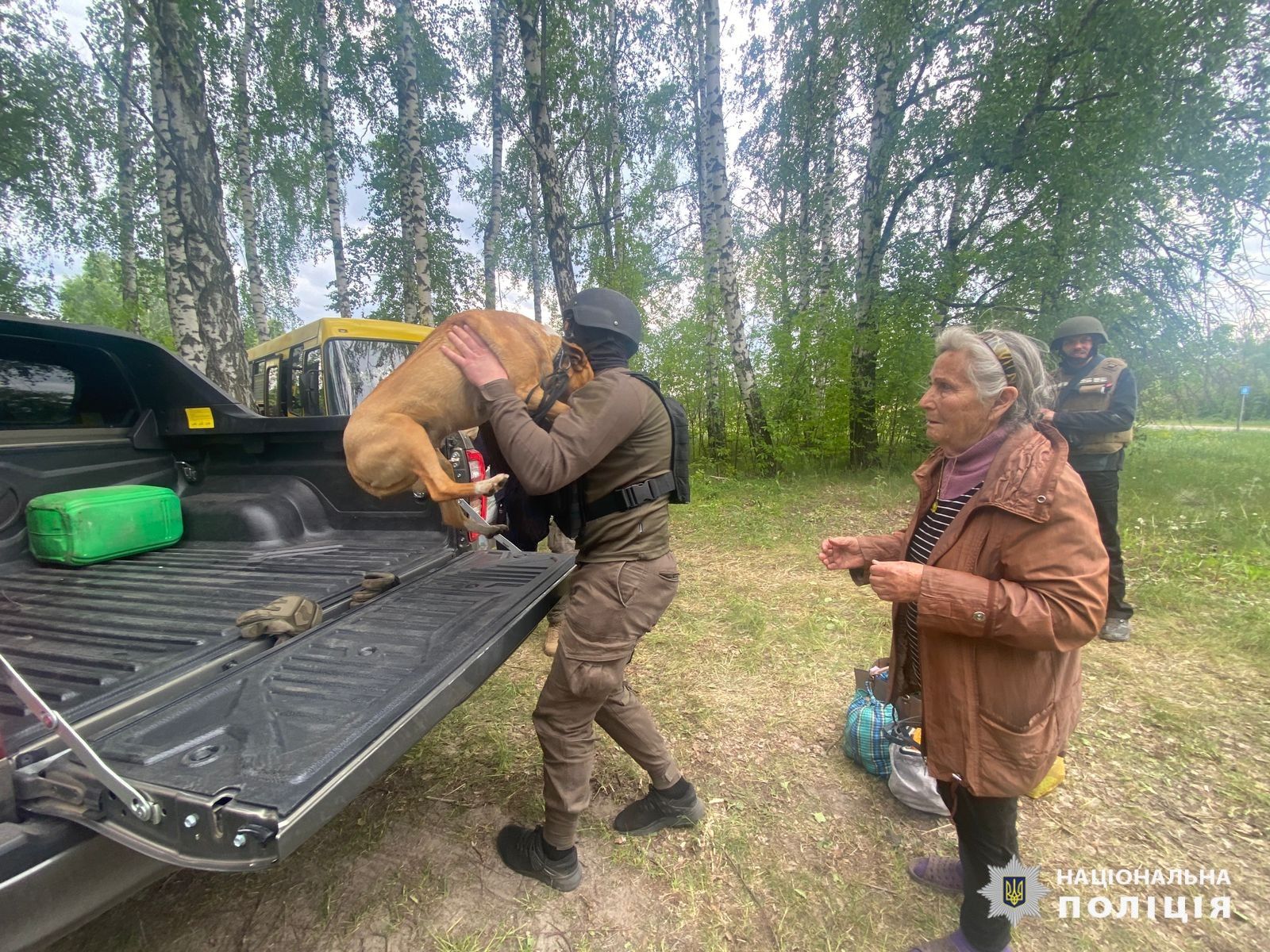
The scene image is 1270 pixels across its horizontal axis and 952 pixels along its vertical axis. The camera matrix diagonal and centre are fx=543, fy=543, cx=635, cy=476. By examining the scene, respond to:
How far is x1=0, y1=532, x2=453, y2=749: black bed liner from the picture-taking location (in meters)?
1.60

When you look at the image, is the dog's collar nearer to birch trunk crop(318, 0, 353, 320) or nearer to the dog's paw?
the dog's paw

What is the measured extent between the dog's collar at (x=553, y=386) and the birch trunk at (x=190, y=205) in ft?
22.1

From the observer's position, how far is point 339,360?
675 cm

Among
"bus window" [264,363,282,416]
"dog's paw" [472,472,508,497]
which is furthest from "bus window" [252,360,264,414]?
"dog's paw" [472,472,508,497]

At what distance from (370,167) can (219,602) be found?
A: 54.9ft

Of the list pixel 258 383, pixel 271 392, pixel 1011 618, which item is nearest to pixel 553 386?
pixel 1011 618

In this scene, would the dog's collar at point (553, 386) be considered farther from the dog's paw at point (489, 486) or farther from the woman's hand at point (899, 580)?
the woman's hand at point (899, 580)

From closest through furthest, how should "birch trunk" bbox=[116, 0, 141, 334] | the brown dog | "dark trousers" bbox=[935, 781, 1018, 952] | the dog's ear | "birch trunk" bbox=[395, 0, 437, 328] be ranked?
"dark trousers" bbox=[935, 781, 1018, 952] < the dog's ear < the brown dog < "birch trunk" bbox=[395, 0, 437, 328] < "birch trunk" bbox=[116, 0, 141, 334]

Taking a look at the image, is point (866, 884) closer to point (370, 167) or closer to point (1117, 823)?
point (1117, 823)

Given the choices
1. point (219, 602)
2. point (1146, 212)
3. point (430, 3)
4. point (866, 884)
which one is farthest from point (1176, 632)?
point (430, 3)

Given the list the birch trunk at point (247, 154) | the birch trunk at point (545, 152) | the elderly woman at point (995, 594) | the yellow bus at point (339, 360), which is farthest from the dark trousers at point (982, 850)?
the birch trunk at point (247, 154)

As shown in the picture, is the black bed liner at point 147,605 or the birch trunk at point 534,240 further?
the birch trunk at point 534,240

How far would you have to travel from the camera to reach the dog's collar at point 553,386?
1.98 m

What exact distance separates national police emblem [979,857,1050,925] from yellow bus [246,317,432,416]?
21.4 ft
